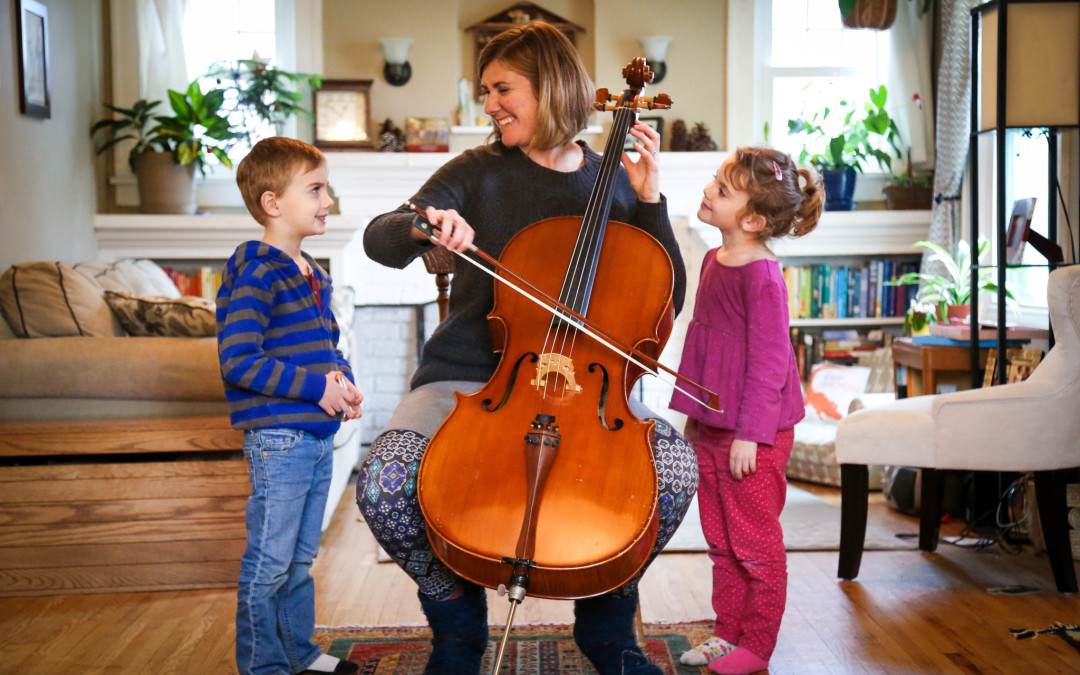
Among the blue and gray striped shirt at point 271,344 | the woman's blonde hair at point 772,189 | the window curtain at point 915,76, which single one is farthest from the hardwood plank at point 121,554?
the window curtain at point 915,76

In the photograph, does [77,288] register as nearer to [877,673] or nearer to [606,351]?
[606,351]

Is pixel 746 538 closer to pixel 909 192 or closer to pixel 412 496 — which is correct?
pixel 412 496

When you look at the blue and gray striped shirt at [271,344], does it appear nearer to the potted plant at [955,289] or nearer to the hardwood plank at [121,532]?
the hardwood plank at [121,532]

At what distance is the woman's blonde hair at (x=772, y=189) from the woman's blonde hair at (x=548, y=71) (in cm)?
36

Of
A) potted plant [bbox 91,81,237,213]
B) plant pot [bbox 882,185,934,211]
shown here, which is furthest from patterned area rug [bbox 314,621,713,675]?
plant pot [bbox 882,185,934,211]

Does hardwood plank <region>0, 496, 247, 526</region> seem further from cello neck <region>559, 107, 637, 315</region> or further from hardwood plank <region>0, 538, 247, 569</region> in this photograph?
cello neck <region>559, 107, 637, 315</region>

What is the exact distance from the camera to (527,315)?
152 cm

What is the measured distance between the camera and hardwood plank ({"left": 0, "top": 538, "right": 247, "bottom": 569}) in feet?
7.72

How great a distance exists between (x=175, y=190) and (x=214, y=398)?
182 cm

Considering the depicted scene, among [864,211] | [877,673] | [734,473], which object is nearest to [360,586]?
[734,473]

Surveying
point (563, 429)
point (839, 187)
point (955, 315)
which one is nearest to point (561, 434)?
point (563, 429)

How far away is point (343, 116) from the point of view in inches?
166

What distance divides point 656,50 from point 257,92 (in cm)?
170

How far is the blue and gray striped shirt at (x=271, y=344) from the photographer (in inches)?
64.1
